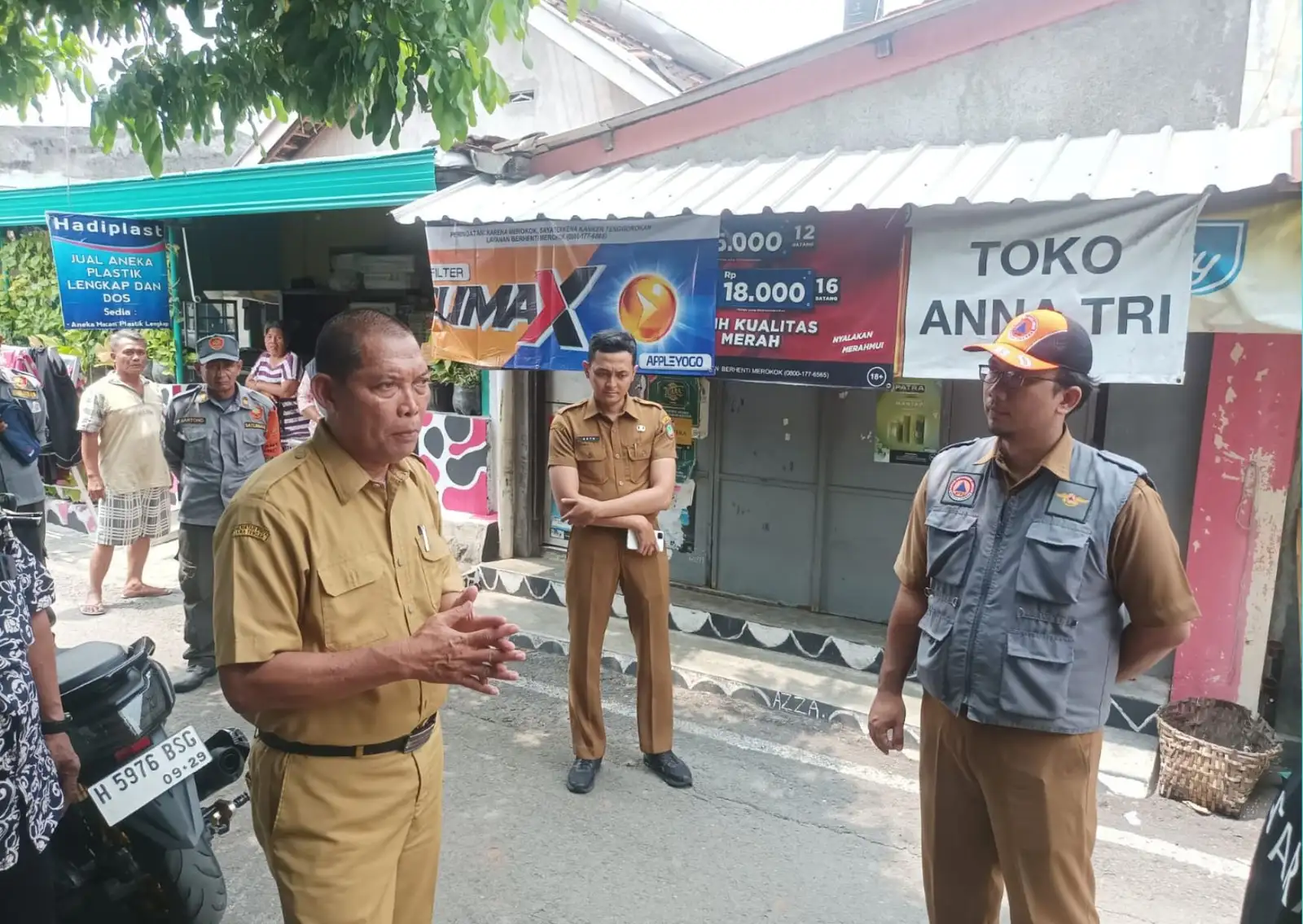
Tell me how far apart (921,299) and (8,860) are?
4198 millimetres

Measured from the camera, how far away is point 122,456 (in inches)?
249

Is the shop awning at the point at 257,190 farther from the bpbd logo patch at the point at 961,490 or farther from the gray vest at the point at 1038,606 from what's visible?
the gray vest at the point at 1038,606

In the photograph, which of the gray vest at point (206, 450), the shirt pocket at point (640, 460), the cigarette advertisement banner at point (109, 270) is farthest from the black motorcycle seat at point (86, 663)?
the cigarette advertisement banner at point (109, 270)

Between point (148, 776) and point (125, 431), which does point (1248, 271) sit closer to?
point (148, 776)

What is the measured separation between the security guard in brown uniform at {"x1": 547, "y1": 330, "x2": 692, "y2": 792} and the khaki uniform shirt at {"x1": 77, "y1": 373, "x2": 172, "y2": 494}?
377 centimetres

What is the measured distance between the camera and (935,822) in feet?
8.39

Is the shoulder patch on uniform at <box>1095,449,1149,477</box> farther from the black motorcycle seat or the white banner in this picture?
the black motorcycle seat

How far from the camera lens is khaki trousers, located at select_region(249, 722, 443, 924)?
6.51 ft

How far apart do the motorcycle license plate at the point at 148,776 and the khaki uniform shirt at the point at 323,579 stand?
910 millimetres

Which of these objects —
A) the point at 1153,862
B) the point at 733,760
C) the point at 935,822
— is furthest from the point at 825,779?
the point at 935,822

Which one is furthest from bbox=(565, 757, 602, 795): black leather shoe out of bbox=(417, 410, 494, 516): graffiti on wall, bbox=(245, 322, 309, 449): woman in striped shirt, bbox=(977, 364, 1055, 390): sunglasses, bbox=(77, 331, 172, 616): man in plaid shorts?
bbox=(245, 322, 309, 449): woman in striped shirt

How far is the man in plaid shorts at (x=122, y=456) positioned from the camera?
20.3 ft

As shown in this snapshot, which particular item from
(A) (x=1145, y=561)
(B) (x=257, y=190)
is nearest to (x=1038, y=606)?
(A) (x=1145, y=561)

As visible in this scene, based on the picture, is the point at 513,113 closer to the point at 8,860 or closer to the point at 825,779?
the point at 825,779
